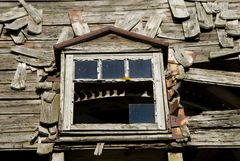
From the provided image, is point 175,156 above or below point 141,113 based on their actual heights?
below

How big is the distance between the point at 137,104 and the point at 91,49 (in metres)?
1.26

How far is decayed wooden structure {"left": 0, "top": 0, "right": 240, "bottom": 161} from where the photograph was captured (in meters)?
6.66

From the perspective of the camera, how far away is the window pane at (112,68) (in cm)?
733

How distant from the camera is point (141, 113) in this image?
7.07 metres

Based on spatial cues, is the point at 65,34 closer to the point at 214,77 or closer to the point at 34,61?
the point at 34,61

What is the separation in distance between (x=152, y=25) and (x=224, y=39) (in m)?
1.36

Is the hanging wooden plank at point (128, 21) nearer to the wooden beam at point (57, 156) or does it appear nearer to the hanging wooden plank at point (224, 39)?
the hanging wooden plank at point (224, 39)

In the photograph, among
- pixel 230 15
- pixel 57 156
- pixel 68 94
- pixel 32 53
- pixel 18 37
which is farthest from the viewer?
pixel 230 15

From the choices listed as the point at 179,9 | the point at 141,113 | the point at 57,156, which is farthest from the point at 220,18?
the point at 57,156

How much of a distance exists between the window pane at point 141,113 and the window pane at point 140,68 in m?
0.49

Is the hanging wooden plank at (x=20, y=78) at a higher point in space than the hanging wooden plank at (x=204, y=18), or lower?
lower

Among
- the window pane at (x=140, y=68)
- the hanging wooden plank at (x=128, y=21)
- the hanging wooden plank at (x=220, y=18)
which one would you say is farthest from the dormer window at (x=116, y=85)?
the hanging wooden plank at (x=220, y=18)

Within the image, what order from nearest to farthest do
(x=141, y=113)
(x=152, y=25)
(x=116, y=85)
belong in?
(x=141, y=113) < (x=116, y=85) < (x=152, y=25)

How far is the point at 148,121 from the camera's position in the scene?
6.90 meters
